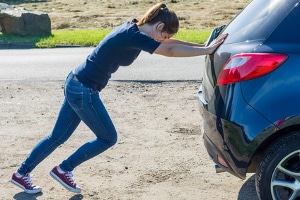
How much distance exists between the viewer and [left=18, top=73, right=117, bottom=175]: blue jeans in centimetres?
525

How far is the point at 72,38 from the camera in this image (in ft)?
53.3

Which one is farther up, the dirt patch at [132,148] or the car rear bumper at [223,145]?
the car rear bumper at [223,145]

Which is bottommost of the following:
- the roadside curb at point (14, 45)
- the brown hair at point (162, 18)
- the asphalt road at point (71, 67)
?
the roadside curb at point (14, 45)

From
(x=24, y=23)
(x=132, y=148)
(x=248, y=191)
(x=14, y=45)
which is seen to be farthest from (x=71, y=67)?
(x=248, y=191)

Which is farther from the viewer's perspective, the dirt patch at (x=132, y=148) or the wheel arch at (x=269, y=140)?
the dirt patch at (x=132, y=148)

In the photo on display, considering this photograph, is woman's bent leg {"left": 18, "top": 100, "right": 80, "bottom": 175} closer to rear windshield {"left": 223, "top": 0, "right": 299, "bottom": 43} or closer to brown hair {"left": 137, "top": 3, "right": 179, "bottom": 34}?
brown hair {"left": 137, "top": 3, "right": 179, "bottom": 34}

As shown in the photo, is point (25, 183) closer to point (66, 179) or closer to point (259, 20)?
point (66, 179)

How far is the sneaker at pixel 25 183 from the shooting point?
5.53 metres

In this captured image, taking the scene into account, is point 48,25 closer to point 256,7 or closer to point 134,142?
point 134,142

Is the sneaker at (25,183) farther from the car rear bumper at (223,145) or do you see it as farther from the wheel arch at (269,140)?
the wheel arch at (269,140)

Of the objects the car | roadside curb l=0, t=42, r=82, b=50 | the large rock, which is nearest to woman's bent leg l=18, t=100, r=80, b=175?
the car

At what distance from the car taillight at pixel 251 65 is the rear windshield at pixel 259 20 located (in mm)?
162

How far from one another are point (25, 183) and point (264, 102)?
220 cm

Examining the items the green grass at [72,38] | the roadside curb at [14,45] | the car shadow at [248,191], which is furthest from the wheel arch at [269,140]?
the roadside curb at [14,45]
